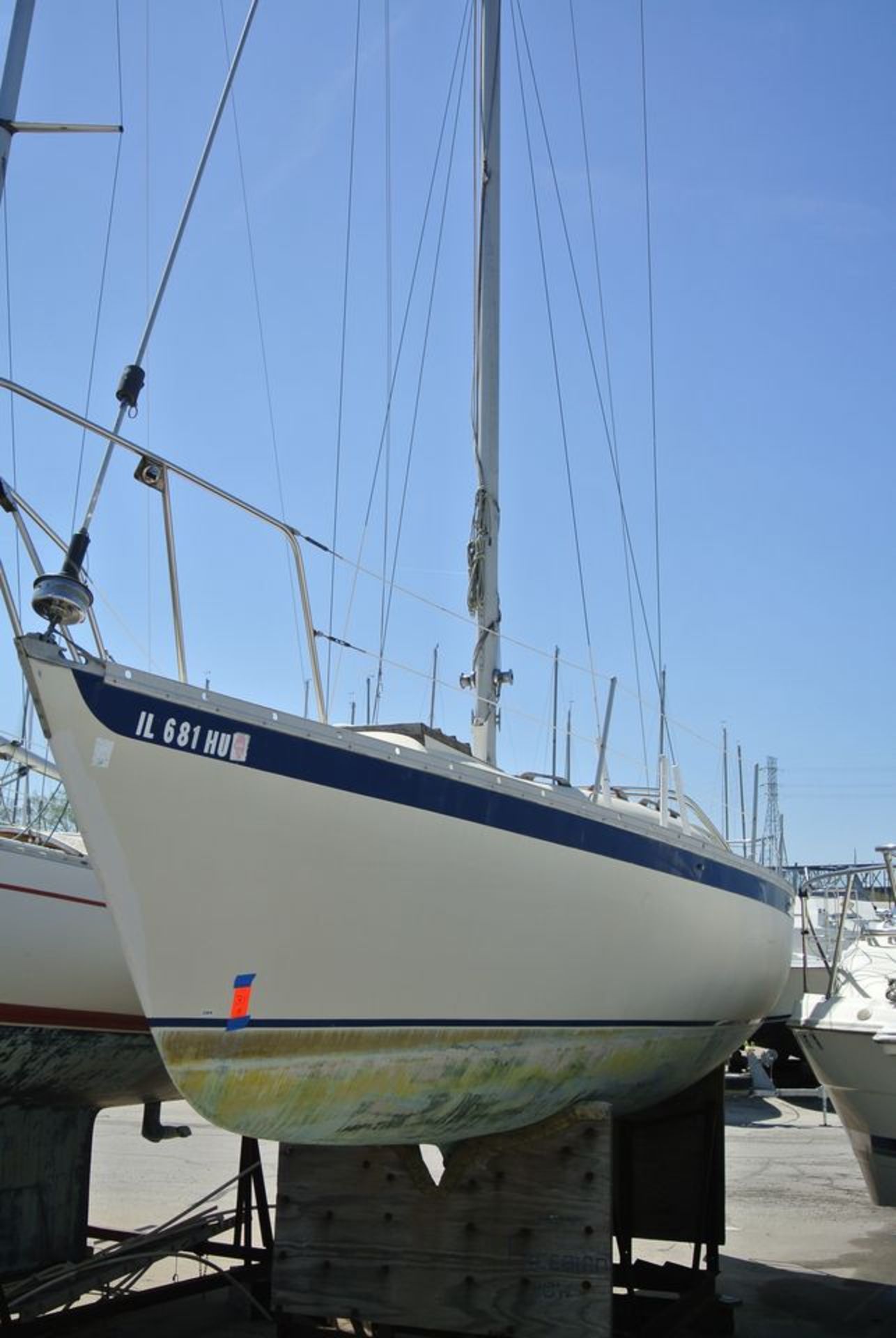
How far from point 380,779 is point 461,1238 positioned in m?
1.97

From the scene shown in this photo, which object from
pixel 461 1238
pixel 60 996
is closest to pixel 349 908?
pixel 461 1238

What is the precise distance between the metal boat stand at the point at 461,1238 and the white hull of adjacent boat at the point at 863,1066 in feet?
6.14

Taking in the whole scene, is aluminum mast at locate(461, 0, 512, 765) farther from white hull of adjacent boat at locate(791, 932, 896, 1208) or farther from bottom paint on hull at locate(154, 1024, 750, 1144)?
white hull of adjacent boat at locate(791, 932, 896, 1208)

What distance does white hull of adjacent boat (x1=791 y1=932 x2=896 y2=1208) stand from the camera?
257 inches

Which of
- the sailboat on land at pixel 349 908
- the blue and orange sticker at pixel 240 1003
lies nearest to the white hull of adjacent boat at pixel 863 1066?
the sailboat on land at pixel 349 908

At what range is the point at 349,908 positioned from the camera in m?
4.13

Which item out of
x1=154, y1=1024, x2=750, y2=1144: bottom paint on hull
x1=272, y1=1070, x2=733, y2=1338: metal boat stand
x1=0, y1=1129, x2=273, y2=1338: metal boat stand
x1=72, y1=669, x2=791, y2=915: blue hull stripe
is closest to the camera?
x1=72, y1=669, x2=791, y2=915: blue hull stripe

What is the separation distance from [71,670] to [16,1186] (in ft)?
11.0

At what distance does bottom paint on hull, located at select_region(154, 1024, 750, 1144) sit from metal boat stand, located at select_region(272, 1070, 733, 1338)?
208mm

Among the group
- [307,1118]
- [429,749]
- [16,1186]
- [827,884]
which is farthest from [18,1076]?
[827,884]

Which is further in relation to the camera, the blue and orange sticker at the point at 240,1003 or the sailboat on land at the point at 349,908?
the blue and orange sticker at the point at 240,1003

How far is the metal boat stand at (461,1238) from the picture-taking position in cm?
453

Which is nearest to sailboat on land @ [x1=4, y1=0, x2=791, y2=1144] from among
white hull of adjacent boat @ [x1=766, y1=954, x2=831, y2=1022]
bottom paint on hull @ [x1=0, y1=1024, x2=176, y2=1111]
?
bottom paint on hull @ [x1=0, y1=1024, x2=176, y2=1111]

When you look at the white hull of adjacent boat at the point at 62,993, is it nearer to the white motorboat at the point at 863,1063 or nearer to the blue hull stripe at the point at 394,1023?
the blue hull stripe at the point at 394,1023
